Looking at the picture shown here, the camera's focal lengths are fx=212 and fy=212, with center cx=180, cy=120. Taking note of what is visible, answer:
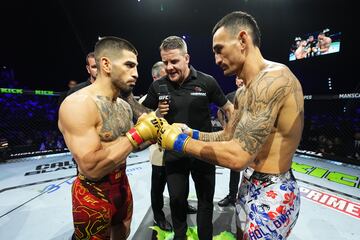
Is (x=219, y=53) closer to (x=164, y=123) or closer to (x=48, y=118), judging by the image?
(x=164, y=123)

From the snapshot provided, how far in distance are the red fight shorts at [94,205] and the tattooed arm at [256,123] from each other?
0.74 metres

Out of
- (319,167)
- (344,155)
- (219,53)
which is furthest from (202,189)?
(344,155)

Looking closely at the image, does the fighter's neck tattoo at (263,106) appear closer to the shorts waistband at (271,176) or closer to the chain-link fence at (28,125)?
the shorts waistband at (271,176)

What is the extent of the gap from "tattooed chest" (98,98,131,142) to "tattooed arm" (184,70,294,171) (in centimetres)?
69

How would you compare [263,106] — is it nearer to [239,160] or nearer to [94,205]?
[239,160]

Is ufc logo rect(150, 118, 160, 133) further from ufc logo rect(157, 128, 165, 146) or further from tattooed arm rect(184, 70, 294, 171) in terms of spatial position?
tattooed arm rect(184, 70, 294, 171)

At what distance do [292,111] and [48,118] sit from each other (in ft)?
23.1

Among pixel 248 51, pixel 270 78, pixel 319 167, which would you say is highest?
pixel 248 51

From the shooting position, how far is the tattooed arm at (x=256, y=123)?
1.03 metres

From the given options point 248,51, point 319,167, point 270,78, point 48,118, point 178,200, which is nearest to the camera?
point 270,78

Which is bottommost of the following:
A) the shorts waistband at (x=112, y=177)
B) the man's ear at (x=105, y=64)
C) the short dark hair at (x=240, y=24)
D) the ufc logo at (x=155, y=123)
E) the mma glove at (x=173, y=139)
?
the shorts waistband at (x=112, y=177)

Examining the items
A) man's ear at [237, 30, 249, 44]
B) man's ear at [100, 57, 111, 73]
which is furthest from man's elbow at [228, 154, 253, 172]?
man's ear at [100, 57, 111, 73]

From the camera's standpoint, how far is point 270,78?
1.06 m

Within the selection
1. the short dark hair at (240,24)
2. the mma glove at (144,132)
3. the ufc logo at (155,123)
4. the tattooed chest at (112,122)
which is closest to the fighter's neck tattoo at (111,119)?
the tattooed chest at (112,122)
